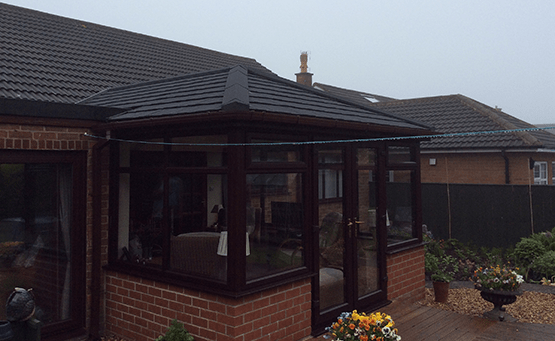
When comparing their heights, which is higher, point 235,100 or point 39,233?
point 235,100

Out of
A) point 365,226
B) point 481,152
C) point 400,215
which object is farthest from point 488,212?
point 365,226

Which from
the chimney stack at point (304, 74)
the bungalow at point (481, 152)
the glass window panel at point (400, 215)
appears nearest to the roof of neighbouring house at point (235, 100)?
the glass window panel at point (400, 215)

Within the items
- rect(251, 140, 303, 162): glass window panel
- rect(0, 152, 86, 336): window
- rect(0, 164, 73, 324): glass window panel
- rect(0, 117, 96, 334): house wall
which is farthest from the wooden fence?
rect(0, 164, 73, 324): glass window panel

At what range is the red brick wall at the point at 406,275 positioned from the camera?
6.70m

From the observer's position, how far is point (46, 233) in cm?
541

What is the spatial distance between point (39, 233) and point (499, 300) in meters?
6.14

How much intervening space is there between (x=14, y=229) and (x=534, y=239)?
371 inches

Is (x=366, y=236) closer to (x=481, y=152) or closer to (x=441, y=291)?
(x=441, y=291)

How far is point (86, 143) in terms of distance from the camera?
18.6ft

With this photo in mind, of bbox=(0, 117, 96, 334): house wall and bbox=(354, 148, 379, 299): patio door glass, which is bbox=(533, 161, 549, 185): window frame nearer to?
bbox=(354, 148, 379, 299): patio door glass

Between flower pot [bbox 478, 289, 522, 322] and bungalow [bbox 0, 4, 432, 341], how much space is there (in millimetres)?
1295

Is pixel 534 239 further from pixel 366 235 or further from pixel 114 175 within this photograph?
pixel 114 175

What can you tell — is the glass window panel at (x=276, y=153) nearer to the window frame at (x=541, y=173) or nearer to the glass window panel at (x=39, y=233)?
the glass window panel at (x=39, y=233)

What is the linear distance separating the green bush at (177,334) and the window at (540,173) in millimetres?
12744
